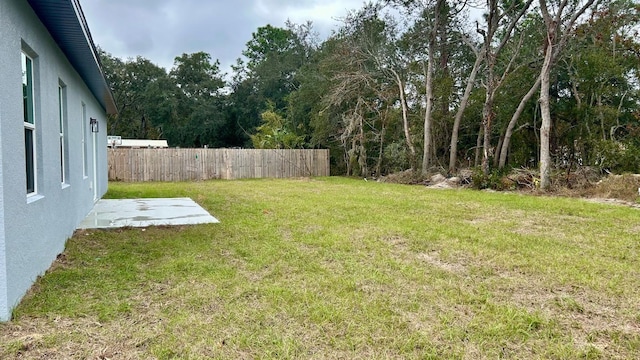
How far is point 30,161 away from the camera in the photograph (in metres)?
3.81

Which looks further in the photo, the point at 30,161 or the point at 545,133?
the point at 545,133

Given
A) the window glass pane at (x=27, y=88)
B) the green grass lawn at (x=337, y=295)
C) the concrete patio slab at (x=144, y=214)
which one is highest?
→ the window glass pane at (x=27, y=88)

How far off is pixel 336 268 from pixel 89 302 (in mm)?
2203

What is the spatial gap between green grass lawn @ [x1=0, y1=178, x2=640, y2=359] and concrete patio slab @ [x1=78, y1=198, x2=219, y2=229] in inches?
20.8

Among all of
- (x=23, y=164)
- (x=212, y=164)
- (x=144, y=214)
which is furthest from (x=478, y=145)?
(x=23, y=164)

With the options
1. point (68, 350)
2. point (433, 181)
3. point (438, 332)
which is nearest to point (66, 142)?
point (68, 350)

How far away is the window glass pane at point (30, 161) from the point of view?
3723mm

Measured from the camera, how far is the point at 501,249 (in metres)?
4.89

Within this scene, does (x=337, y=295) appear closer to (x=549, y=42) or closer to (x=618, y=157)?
(x=549, y=42)

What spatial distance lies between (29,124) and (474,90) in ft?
56.0

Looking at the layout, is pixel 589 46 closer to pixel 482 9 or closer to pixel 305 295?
pixel 482 9

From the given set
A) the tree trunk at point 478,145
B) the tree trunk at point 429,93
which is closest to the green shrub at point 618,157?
the tree trunk at point 478,145

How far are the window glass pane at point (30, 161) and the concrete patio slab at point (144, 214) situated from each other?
243 cm

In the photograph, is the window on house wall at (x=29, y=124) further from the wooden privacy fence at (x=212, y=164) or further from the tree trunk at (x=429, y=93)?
the wooden privacy fence at (x=212, y=164)
